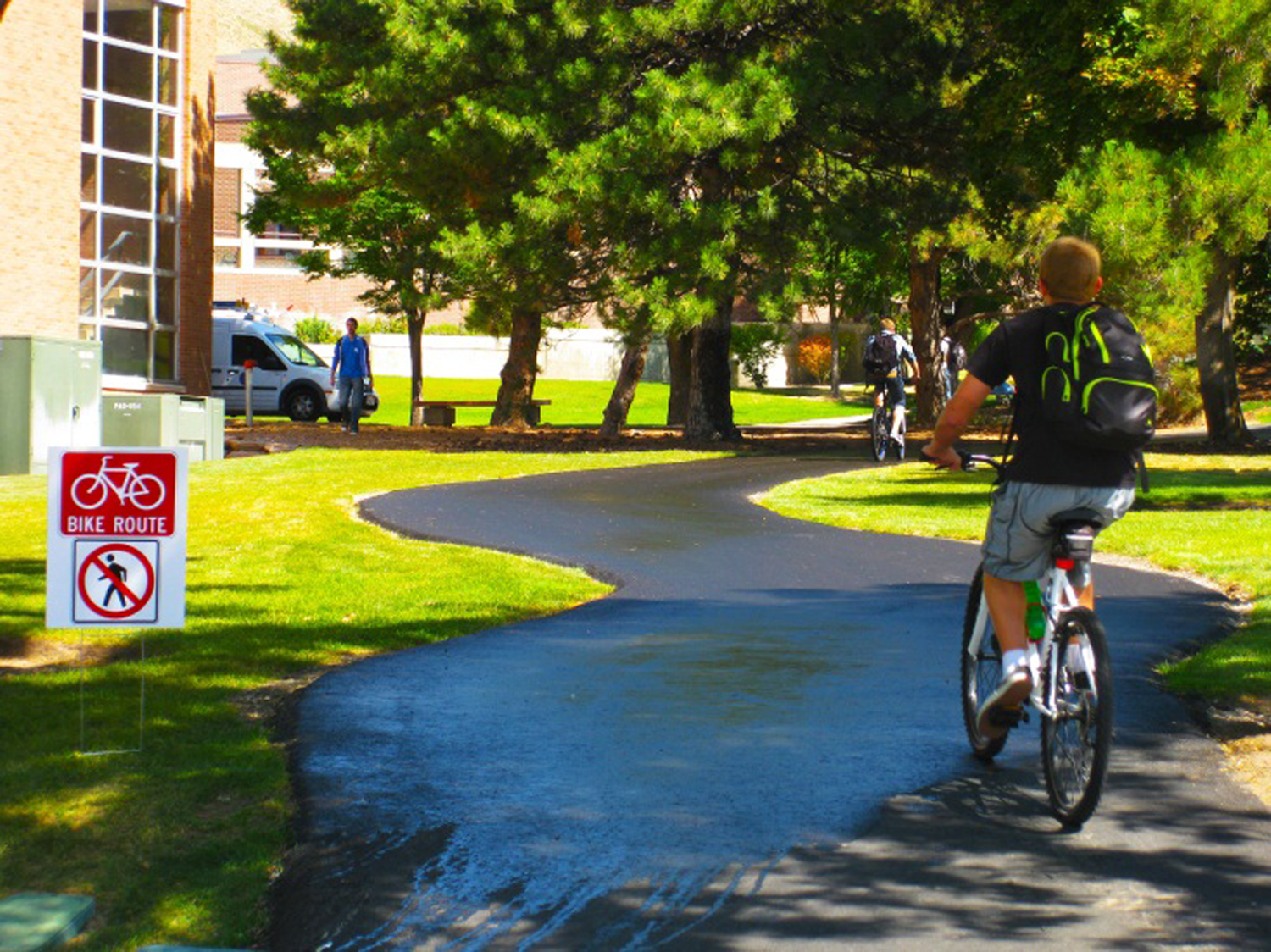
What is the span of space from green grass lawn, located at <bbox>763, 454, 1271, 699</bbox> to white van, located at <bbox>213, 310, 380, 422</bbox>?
21.4 meters

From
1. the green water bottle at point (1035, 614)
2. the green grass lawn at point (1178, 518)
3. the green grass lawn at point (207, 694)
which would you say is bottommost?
the green grass lawn at point (207, 694)

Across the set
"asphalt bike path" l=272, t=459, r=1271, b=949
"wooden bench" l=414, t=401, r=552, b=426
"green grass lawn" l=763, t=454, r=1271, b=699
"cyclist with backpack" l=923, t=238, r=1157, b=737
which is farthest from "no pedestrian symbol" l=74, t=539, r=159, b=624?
"wooden bench" l=414, t=401, r=552, b=426

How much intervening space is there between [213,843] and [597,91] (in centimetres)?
2428

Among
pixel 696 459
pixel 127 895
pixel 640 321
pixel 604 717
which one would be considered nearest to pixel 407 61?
pixel 640 321

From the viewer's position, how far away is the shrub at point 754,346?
208 ft

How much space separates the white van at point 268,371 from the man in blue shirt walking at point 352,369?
10.3 m

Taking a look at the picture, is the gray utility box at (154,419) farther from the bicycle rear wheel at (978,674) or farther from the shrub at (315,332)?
the shrub at (315,332)

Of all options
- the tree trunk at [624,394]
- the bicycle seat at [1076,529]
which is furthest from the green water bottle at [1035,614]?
the tree trunk at [624,394]

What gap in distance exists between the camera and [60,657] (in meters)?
9.66

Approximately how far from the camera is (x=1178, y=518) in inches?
677

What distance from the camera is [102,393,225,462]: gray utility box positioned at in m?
24.7

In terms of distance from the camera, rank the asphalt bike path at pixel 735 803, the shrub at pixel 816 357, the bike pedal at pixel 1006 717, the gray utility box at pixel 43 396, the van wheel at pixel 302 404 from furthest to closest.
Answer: the shrub at pixel 816 357 < the van wheel at pixel 302 404 < the gray utility box at pixel 43 396 < the bike pedal at pixel 1006 717 < the asphalt bike path at pixel 735 803

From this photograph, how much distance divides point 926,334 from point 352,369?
12744 millimetres

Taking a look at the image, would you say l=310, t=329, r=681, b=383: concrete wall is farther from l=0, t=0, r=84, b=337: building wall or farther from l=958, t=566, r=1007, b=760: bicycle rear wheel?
l=958, t=566, r=1007, b=760: bicycle rear wheel
